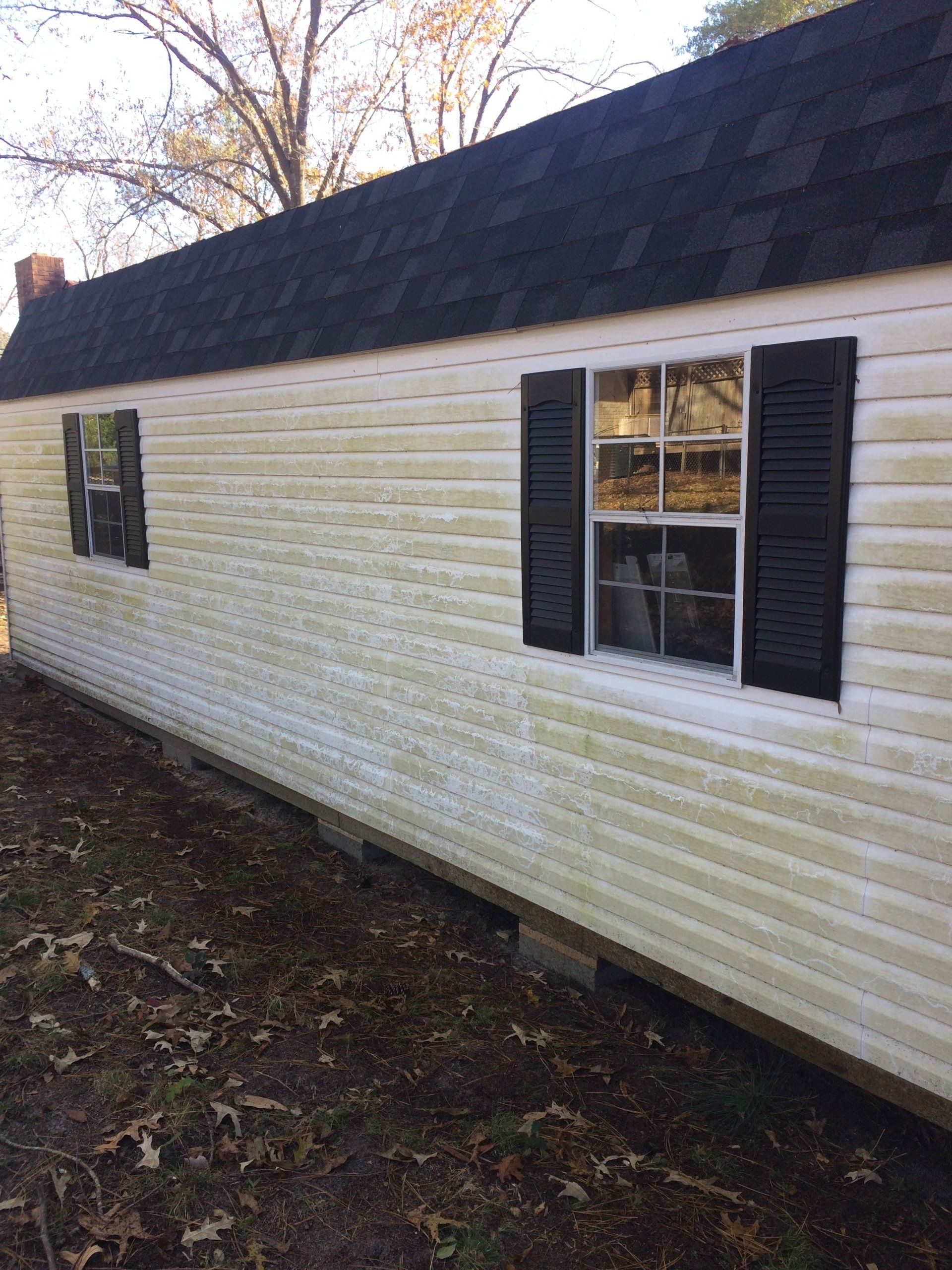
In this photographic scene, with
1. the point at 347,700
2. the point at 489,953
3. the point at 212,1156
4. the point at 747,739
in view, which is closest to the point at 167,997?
the point at 212,1156

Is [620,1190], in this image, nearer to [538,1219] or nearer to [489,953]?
[538,1219]

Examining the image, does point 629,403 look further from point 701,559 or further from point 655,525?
point 701,559

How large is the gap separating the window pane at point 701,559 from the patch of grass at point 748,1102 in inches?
84.0

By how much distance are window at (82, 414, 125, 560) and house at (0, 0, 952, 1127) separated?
2.38 m

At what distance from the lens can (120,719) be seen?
32.1 ft

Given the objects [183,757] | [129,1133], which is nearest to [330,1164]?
[129,1133]

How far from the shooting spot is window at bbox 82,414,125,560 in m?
9.39

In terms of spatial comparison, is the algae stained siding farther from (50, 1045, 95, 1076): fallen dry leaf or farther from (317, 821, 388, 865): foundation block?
(50, 1045, 95, 1076): fallen dry leaf

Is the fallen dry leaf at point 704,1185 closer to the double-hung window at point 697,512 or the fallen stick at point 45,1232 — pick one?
the double-hung window at point 697,512

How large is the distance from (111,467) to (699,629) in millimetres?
7099

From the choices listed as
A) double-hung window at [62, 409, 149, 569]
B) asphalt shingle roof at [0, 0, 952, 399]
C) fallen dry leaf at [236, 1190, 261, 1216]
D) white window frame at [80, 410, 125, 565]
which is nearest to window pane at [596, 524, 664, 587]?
asphalt shingle roof at [0, 0, 952, 399]

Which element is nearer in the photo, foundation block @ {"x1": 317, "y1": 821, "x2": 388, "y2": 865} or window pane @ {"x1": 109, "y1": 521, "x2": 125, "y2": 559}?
foundation block @ {"x1": 317, "y1": 821, "x2": 388, "y2": 865}

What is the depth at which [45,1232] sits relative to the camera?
3.37 meters

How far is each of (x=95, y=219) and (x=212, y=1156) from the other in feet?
85.0
